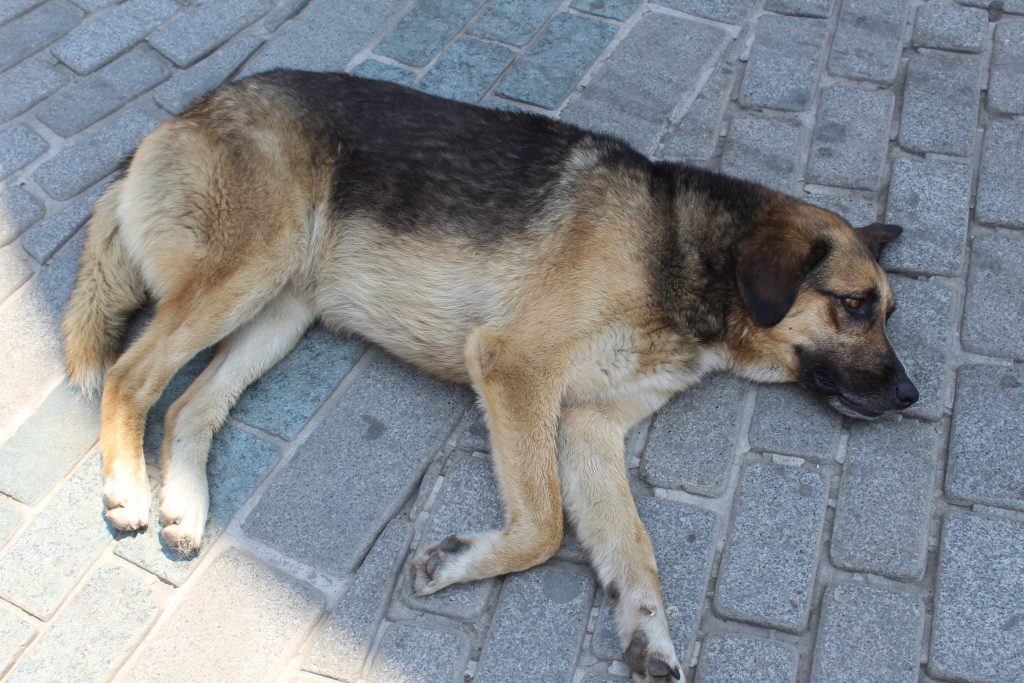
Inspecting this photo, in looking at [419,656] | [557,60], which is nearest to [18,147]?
[557,60]

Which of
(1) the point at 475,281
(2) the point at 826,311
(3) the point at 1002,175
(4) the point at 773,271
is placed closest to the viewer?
(4) the point at 773,271

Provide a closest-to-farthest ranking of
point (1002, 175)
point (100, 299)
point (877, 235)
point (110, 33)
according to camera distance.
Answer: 1. point (100, 299)
2. point (877, 235)
3. point (1002, 175)
4. point (110, 33)

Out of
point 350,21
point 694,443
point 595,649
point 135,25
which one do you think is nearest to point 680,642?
point 595,649

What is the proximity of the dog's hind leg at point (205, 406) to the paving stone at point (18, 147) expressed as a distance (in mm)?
1837

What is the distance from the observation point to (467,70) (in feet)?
18.3

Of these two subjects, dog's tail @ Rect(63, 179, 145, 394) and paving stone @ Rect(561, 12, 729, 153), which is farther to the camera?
paving stone @ Rect(561, 12, 729, 153)

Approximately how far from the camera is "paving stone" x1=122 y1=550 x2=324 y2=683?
3.33 m

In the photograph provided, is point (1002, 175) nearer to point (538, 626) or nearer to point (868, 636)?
point (868, 636)

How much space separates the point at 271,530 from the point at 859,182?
3565 mm

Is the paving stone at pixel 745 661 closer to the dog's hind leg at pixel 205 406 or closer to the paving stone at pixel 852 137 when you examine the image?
the dog's hind leg at pixel 205 406

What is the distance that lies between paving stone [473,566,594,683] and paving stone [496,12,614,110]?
9.79 feet

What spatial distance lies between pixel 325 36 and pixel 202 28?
81cm

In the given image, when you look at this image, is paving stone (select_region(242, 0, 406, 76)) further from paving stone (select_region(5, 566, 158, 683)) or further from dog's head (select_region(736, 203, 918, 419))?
paving stone (select_region(5, 566, 158, 683))

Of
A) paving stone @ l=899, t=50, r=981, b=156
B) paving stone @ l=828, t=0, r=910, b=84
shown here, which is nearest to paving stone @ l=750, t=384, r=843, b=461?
paving stone @ l=899, t=50, r=981, b=156
